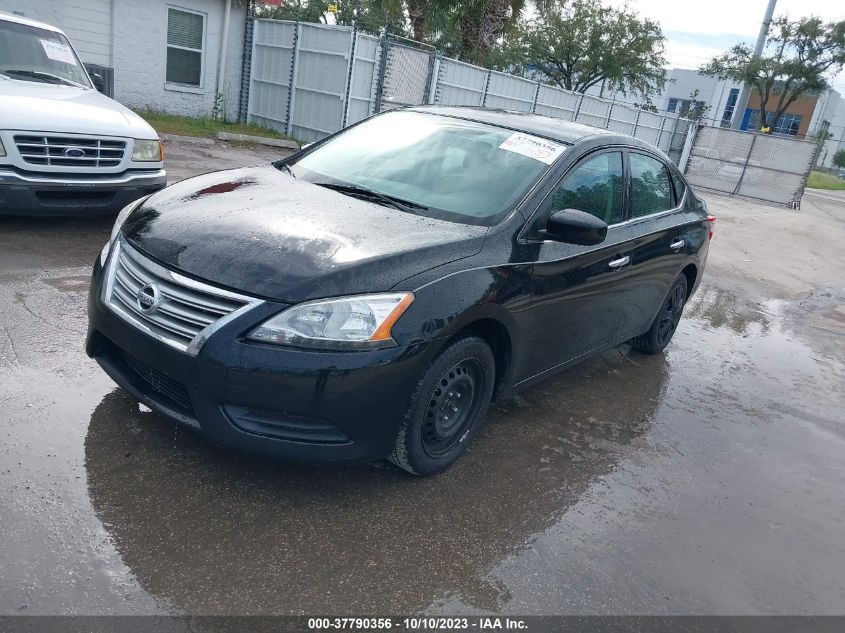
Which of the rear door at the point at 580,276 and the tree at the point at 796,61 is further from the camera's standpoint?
the tree at the point at 796,61

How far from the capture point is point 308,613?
2422 millimetres

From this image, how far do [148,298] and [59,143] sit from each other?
11.4ft

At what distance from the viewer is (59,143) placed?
218 inches

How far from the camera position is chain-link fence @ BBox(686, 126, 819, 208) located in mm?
21734

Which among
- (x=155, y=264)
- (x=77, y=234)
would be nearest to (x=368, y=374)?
(x=155, y=264)

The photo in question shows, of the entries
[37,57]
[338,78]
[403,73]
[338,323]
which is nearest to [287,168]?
[338,323]

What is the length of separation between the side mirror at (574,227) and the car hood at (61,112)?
13.8ft

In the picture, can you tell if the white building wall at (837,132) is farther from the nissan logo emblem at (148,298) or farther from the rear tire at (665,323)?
the nissan logo emblem at (148,298)

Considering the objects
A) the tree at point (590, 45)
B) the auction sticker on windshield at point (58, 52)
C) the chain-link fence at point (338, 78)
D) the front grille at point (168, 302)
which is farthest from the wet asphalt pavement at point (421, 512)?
the tree at point (590, 45)

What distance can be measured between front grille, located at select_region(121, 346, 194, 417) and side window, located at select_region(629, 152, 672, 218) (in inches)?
118

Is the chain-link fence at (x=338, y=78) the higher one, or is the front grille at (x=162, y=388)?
the chain-link fence at (x=338, y=78)

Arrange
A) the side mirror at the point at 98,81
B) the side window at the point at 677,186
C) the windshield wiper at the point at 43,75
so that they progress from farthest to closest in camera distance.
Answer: the side mirror at the point at 98,81 → the windshield wiper at the point at 43,75 → the side window at the point at 677,186

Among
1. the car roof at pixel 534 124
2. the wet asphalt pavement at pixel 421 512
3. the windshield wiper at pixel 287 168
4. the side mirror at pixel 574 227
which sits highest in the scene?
the car roof at pixel 534 124

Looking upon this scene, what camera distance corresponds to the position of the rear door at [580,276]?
360 centimetres
